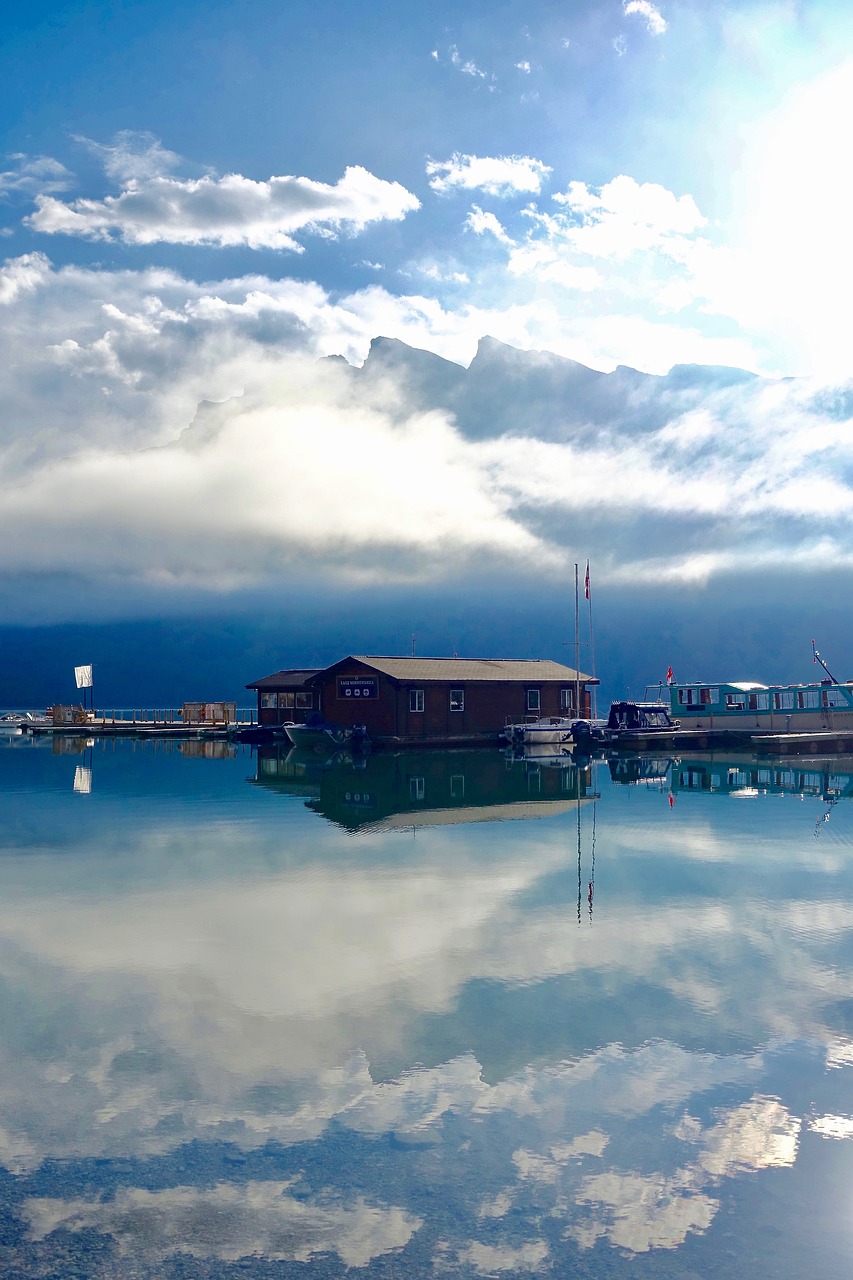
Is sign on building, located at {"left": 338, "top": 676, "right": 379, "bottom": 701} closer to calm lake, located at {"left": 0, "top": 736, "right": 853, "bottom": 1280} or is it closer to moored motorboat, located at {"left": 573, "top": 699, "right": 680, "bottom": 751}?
moored motorboat, located at {"left": 573, "top": 699, "right": 680, "bottom": 751}

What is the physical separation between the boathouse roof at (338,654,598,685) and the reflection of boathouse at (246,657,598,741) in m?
0.07

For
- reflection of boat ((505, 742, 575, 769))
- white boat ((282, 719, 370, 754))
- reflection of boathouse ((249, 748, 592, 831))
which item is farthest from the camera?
white boat ((282, 719, 370, 754))

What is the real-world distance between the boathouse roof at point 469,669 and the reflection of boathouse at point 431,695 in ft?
0.24

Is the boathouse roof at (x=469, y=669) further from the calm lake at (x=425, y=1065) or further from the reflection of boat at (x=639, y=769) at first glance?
the calm lake at (x=425, y=1065)

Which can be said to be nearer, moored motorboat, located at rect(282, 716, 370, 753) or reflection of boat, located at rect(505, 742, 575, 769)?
reflection of boat, located at rect(505, 742, 575, 769)

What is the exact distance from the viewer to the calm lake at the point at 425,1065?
8836mm

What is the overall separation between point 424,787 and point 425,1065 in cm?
3484

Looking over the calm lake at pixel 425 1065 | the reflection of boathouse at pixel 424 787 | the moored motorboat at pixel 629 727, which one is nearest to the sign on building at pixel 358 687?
the reflection of boathouse at pixel 424 787

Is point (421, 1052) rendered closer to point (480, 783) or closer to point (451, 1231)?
point (451, 1231)

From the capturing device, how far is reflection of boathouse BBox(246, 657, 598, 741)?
71188 mm

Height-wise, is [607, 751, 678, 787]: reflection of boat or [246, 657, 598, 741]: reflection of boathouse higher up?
[246, 657, 598, 741]: reflection of boathouse

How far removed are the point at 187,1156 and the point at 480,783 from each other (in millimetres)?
39622

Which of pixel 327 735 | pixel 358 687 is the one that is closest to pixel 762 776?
pixel 358 687

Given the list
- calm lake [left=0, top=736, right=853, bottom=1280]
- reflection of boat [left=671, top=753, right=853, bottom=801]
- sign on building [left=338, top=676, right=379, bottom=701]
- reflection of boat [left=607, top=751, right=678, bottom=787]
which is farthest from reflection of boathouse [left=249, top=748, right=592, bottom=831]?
calm lake [left=0, top=736, right=853, bottom=1280]
